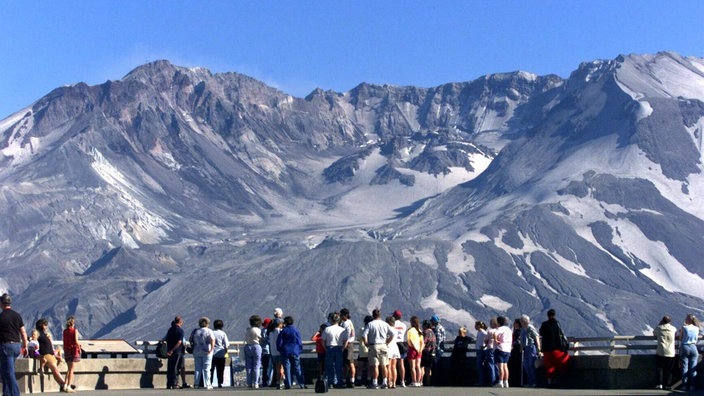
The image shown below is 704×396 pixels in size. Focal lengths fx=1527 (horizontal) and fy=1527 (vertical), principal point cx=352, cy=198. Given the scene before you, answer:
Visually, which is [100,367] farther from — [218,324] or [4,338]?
[4,338]

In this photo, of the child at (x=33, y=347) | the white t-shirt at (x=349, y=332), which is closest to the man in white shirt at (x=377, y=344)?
the white t-shirt at (x=349, y=332)

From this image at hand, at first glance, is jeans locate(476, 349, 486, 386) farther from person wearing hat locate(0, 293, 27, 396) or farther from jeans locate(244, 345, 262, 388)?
person wearing hat locate(0, 293, 27, 396)

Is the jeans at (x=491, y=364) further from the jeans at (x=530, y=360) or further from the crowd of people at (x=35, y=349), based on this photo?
the crowd of people at (x=35, y=349)

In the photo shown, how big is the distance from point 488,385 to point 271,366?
610 centimetres

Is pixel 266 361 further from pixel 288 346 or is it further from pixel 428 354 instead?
pixel 428 354

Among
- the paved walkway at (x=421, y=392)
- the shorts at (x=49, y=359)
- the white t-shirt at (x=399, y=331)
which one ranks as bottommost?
the paved walkway at (x=421, y=392)

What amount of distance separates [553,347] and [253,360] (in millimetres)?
8383

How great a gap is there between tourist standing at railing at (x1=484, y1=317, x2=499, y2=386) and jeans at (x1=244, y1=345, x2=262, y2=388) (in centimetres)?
624

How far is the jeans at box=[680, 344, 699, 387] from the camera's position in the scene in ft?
126

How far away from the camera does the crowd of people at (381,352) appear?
38656mm

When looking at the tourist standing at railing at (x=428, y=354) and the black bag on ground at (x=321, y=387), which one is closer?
the black bag on ground at (x=321, y=387)

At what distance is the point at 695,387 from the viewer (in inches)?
1534

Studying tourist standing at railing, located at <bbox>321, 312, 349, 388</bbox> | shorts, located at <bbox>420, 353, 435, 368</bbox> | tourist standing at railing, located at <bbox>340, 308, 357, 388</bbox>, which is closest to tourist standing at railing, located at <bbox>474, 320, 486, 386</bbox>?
shorts, located at <bbox>420, 353, 435, 368</bbox>

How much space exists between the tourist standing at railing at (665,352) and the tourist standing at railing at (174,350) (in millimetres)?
12728
